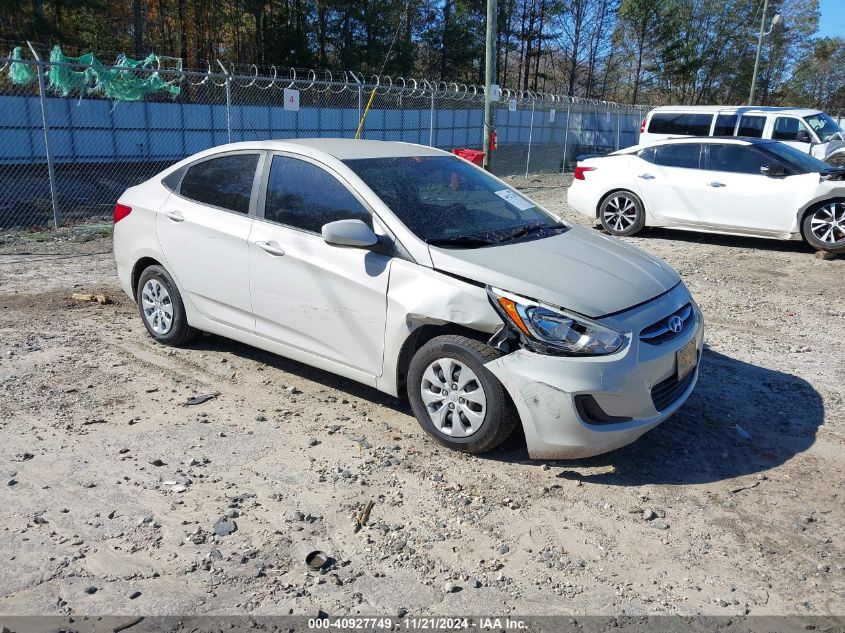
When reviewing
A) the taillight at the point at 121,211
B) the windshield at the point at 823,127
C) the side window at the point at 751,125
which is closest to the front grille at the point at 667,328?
the taillight at the point at 121,211

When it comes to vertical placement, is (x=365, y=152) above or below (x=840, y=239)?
above

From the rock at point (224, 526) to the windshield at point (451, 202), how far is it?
187 cm

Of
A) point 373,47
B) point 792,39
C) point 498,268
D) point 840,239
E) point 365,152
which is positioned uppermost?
point 792,39

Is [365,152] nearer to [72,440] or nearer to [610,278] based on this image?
[610,278]

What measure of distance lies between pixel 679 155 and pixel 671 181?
42cm

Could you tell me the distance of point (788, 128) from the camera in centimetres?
1648

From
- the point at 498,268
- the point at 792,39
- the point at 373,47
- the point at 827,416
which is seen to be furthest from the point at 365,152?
the point at 792,39

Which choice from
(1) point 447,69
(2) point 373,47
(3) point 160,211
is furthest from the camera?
(1) point 447,69

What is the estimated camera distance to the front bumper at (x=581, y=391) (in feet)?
12.2

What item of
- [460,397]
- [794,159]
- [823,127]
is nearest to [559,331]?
[460,397]

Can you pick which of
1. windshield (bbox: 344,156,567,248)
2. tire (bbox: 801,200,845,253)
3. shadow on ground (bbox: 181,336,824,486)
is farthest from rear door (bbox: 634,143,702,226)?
windshield (bbox: 344,156,567,248)

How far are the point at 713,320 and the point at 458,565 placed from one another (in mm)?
4634

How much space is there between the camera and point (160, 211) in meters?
5.62

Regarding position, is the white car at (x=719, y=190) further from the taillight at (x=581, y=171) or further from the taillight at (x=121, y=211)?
the taillight at (x=121, y=211)
